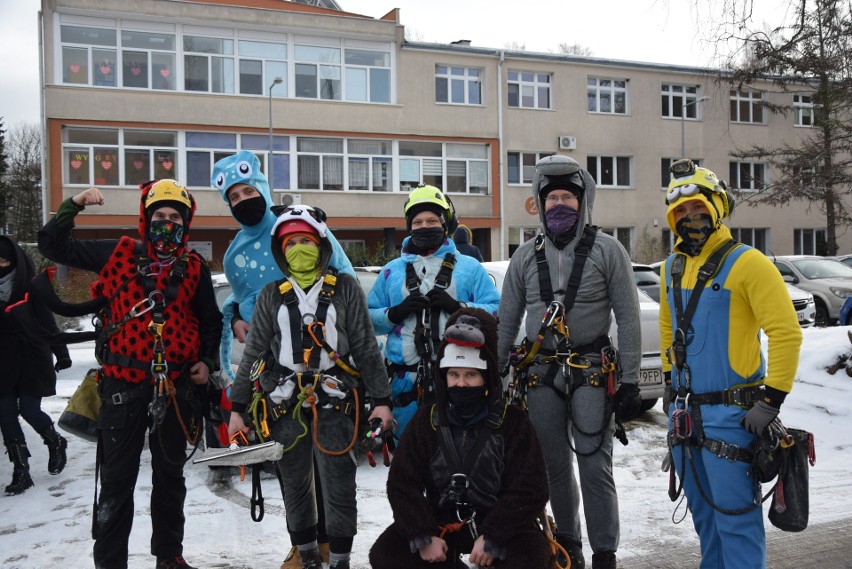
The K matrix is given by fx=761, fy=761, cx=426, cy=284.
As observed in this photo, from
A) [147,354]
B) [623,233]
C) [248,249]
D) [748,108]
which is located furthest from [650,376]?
[748,108]

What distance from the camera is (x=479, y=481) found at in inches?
143

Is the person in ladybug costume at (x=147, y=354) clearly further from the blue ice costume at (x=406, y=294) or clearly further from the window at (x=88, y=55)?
the window at (x=88, y=55)

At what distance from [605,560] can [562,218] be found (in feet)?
6.12

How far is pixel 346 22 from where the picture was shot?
29281mm

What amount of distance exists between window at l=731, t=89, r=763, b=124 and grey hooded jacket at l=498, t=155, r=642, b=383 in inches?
1381

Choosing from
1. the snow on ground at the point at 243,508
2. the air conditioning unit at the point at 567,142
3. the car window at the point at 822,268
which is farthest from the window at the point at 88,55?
the car window at the point at 822,268

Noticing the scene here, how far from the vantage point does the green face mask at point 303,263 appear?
417 cm

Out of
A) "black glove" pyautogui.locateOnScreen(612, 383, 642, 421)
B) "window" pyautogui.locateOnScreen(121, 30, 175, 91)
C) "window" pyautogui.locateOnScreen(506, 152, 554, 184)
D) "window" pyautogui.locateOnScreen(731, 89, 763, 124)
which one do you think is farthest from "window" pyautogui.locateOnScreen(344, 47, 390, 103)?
"black glove" pyautogui.locateOnScreen(612, 383, 642, 421)

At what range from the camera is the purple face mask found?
4242mm

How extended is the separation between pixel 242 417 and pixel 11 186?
55.7 meters

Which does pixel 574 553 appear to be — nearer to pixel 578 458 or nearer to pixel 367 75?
pixel 578 458

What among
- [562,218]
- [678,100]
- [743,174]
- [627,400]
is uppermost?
[678,100]

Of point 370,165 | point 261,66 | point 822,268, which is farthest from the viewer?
point 370,165

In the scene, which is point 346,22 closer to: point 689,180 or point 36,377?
point 36,377
